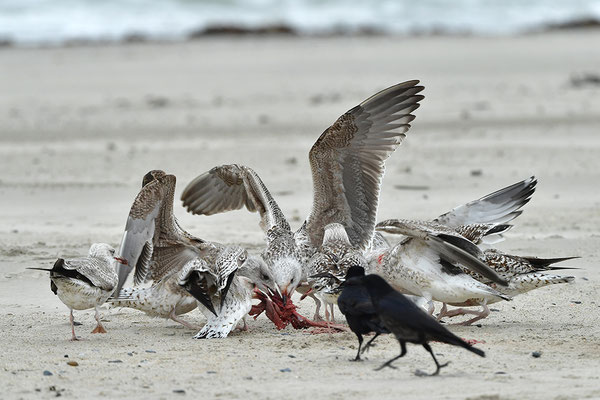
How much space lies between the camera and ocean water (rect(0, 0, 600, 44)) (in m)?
35.2

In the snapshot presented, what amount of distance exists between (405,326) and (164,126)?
1319cm

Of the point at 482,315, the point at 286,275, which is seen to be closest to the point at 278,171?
the point at 286,275

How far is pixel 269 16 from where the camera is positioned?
38781 millimetres

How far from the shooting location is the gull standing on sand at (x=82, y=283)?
23.9ft

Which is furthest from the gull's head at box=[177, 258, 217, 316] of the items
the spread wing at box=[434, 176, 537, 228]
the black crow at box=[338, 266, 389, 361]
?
the spread wing at box=[434, 176, 537, 228]

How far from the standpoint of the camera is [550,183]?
1338 centimetres

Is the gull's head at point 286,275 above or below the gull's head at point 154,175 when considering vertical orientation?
below

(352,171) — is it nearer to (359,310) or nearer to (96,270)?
(96,270)

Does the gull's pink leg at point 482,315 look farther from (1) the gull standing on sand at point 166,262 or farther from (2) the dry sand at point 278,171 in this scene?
(1) the gull standing on sand at point 166,262

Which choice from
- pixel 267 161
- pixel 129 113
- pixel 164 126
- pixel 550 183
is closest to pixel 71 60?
pixel 129 113

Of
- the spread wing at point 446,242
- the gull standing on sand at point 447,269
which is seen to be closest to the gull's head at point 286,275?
the gull standing on sand at point 447,269

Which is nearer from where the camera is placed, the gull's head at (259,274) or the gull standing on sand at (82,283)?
the gull standing on sand at (82,283)

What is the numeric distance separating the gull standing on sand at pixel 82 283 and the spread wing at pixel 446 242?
2.06m

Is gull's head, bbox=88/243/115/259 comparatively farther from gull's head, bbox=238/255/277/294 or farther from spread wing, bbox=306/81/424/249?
spread wing, bbox=306/81/424/249
